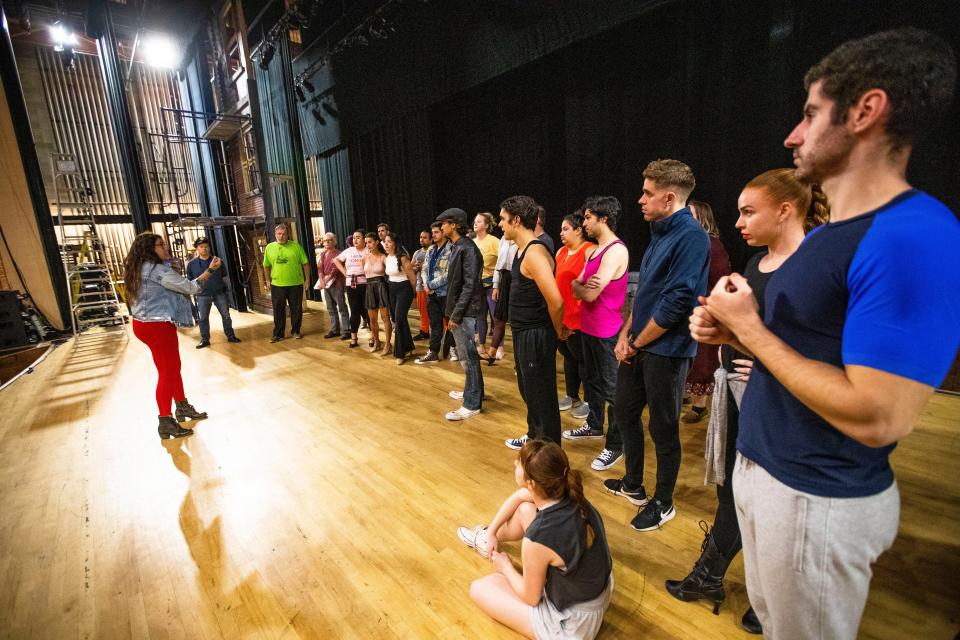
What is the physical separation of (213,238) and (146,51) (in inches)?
187

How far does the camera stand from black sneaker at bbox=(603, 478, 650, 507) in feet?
6.96

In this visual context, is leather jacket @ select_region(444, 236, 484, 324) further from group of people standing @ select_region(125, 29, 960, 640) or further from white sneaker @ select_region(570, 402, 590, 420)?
white sneaker @ select_region(570, 402, 590, 420)

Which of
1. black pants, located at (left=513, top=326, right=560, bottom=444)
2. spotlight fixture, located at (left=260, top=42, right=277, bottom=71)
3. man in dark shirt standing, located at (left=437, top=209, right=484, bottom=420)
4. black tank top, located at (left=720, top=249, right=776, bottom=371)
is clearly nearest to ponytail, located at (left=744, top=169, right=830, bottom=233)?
black tank top, located at (left=720, top=249, right=776, bottom=371)

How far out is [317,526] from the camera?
208 cm

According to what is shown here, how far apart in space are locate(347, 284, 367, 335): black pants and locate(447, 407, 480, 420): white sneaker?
265 centimetres

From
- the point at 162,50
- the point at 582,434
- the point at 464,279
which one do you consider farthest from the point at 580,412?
the point at 162,50

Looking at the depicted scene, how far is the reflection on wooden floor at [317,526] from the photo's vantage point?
1.56 metres

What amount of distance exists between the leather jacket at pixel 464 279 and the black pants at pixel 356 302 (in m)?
2.61

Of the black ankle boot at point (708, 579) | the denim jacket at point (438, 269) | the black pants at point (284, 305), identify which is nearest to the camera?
the black ankle boot at point (708, 579)

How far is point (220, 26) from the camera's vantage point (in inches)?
338

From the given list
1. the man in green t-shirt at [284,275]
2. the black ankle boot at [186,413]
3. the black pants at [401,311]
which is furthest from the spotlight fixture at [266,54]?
the black ankle boot at [186,413]

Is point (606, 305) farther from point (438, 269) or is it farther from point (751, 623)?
point (438, 269)

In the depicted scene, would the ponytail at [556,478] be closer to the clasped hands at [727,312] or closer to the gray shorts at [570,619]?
the gray shorts at [570,619]

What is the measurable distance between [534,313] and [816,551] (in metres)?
1.58
